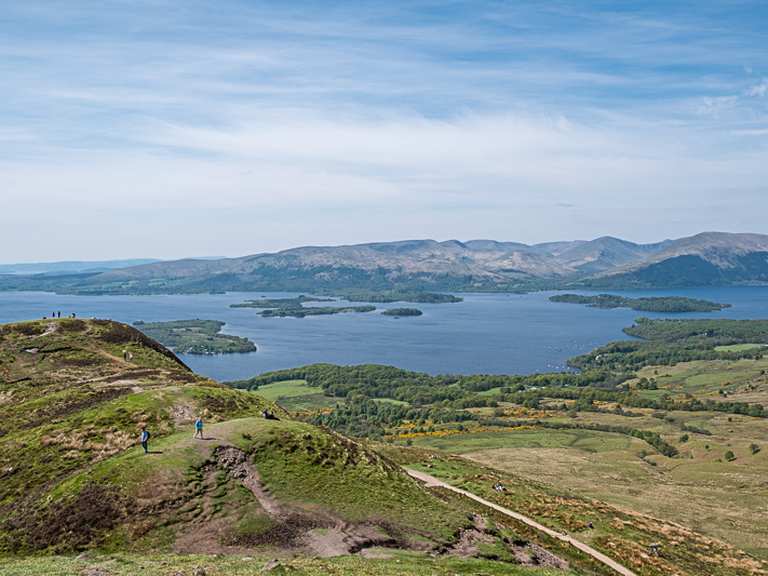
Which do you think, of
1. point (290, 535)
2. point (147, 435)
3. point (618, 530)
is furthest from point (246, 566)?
point (618, 530)

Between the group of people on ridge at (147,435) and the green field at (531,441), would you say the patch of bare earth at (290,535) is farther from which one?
the green field at (531,441)

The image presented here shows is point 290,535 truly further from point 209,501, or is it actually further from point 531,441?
point 531,441

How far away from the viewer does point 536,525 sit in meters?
55.5

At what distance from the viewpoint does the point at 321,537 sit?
3788 cm

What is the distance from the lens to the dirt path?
48.7 meters

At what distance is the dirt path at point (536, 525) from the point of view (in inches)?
1917

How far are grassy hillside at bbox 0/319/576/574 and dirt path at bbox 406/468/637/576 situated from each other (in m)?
3.78

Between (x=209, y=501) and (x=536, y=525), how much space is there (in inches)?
1235

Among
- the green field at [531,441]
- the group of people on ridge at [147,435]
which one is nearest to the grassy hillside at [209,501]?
the group of people on ridge at [147,435]

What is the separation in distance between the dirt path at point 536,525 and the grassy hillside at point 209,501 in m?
3.78

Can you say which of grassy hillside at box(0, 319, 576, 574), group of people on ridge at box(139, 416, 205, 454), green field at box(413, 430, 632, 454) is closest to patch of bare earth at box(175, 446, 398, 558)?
grassy hillside at box(0, 319, 576, 574)

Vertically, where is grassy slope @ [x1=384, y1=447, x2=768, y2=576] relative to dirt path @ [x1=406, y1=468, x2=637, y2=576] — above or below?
below

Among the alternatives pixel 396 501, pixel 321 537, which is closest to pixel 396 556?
pixel 321 537

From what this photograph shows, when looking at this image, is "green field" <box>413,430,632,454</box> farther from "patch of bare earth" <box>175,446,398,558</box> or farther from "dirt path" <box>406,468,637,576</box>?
"patch of bare earth" <box>175,446,398,558</box>
